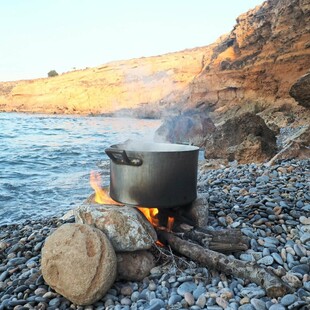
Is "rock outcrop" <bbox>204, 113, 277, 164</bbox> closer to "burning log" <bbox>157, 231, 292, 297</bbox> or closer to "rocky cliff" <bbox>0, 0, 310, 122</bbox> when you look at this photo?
"rocky cliff" <bbox>0, 0, 310, 122</bbox>

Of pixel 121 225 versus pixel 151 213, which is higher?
pixel 121 225

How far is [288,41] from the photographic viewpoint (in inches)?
752

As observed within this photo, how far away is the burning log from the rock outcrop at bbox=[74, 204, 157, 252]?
0.18 m

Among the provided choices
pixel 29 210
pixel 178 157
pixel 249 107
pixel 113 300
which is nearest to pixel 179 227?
pixel 178 157

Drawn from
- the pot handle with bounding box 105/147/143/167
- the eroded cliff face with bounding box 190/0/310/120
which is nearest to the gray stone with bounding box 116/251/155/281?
the pot handle with bounding box 105/147/143/167

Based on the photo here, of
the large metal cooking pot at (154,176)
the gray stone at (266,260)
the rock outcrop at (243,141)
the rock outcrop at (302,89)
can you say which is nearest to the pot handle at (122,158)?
the large metal cooking pot at (154,176)

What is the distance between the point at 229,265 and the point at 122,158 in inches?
45.3

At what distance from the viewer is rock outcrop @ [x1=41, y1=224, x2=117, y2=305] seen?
2.12 meters

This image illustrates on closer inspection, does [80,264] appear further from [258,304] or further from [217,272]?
[258,304]

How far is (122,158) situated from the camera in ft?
9.01

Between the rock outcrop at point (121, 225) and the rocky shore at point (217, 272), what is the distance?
222 mm

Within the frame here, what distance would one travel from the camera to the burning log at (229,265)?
6.75 ft

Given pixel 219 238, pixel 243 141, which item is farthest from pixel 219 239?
pixel 243 141

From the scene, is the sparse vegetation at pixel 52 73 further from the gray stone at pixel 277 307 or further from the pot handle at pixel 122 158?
the gray stone at pixel 277 307
